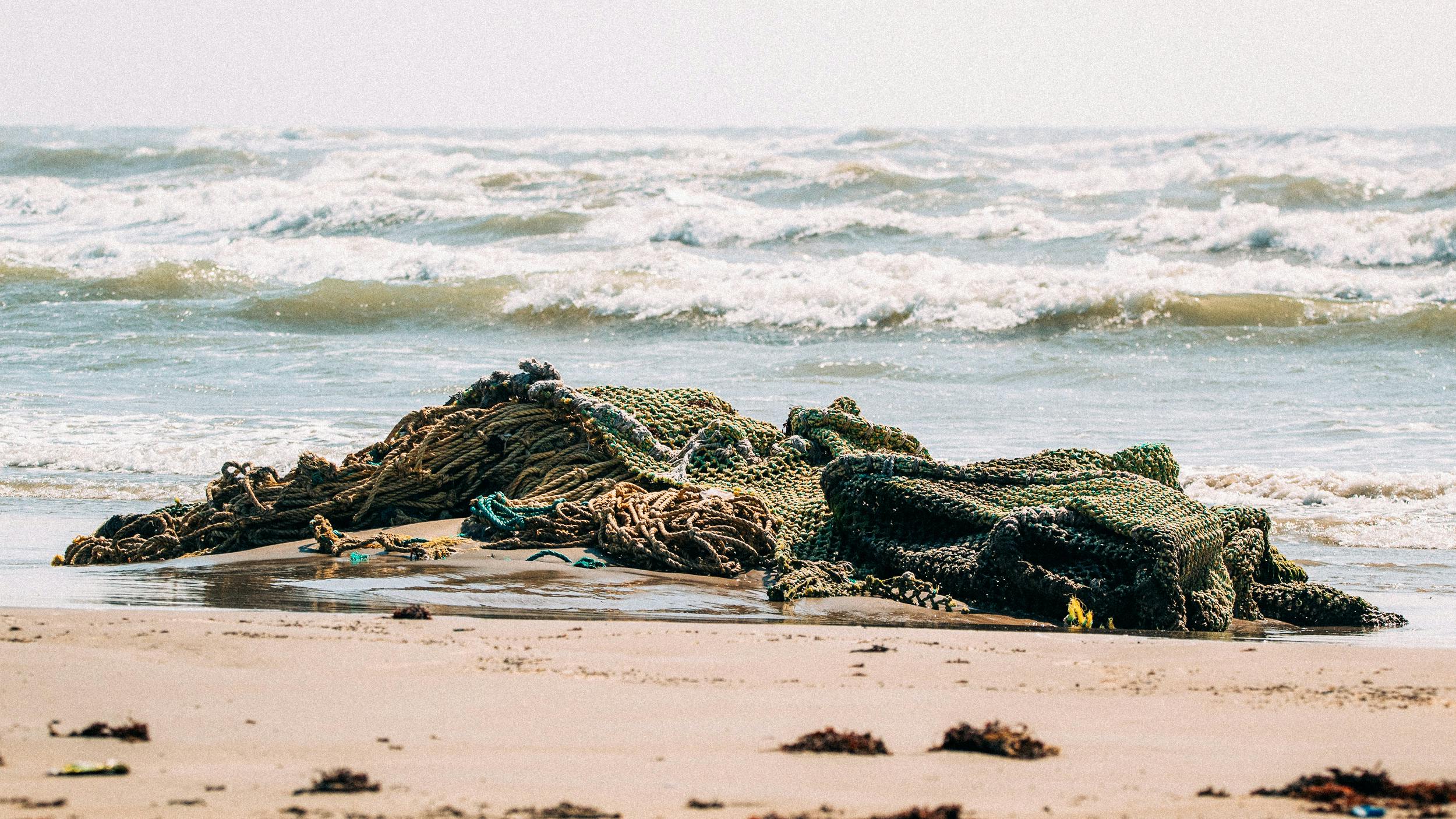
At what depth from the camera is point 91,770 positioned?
2594 millimetres

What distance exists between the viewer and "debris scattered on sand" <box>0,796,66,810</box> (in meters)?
2.38

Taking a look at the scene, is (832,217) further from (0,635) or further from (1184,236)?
(0,635)

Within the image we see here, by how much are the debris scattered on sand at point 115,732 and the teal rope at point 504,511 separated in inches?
110

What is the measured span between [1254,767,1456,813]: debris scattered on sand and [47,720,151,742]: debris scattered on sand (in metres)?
2.10

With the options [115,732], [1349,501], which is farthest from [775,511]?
[1349,501]

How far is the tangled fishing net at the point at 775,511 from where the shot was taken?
4.70 meters

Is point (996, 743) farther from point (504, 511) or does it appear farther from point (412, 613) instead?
point (504, 511)


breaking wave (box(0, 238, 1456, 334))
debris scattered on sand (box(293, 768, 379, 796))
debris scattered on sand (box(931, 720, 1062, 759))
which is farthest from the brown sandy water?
breaking wave (box(0, 238, 1456, 334))

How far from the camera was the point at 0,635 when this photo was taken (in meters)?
3.86

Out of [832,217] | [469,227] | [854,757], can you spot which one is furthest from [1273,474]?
[469,227]

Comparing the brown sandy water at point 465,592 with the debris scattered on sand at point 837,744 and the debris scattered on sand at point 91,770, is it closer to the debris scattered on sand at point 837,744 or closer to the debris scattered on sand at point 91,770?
the debris scattered on sand at point 837,744

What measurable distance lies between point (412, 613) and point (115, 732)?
5.13 feet

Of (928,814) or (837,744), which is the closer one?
(928,814)

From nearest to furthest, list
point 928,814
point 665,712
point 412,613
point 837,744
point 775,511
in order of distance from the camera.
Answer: point 928,814, point 837,744, point 665,712, point 412,613, point 775,511
